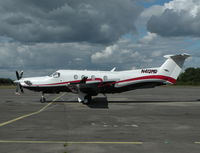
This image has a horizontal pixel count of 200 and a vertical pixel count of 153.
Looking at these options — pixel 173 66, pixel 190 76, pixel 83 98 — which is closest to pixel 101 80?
pixel 83 98

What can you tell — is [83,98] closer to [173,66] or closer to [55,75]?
[55,75]

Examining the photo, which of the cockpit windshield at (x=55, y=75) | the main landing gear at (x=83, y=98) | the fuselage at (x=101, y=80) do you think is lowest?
the main landing gear at (x=83, y=98)

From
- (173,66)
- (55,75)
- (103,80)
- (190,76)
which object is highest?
(190,76)

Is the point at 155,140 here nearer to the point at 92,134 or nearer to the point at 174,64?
the point at 92,134

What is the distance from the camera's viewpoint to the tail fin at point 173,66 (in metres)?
21.0

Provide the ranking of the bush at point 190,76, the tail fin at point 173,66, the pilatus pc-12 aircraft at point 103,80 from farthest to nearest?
the bush at point 190,76 → the tail fin at point 173,66 → the pilatus pc-12 aircraft at point 103,80

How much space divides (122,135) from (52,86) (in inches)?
515

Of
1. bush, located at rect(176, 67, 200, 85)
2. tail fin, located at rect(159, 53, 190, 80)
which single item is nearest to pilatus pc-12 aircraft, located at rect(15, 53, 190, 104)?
tail fin, located at rect(159, 53, 190, 80)

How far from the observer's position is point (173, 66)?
21281mm

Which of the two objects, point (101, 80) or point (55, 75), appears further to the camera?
point (55, 75)

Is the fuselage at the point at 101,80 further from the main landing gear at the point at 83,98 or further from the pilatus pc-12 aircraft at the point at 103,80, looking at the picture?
the main landing gear at the point at 83,98

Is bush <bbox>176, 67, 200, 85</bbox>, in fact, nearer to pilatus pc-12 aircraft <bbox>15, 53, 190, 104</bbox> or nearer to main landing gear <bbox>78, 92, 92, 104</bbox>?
pilatus pc-12 aircraft <bbox>15, 53, 190, 104</bbox>

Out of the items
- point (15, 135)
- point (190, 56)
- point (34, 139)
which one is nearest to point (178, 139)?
point (34, 139)

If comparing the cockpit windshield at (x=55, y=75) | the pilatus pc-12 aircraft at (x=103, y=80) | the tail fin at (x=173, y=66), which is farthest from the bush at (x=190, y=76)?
the cockpit windshield at (x=55, y=75)
